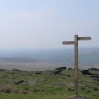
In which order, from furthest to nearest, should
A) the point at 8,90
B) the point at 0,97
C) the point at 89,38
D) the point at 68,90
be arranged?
1. the point at 68,90
2. the point at 8,90
3. the point at 0,97
4. the point at 89,38

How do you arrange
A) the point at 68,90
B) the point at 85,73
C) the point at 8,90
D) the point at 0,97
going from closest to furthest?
the point at 0,97 → the point at 8,90 → the point at 68,90 → the point at 85,73

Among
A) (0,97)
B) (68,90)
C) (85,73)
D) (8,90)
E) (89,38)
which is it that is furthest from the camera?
(85,73)

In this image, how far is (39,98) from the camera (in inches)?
666

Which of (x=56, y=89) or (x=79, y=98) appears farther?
(x=56, y=89)

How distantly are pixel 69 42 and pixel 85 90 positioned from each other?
10.2 m

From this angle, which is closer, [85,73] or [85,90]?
[85,90]

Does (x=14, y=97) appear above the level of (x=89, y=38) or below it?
below

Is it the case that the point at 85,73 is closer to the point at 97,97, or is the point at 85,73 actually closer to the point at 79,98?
the point at 97,97

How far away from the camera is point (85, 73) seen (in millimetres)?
42594

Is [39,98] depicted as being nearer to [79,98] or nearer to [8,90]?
[79,98]

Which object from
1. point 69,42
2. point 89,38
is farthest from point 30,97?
point 89,38

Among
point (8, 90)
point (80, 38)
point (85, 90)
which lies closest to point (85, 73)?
point (85, 90)

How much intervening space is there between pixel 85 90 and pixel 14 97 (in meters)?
10.3

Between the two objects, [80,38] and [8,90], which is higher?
[80,38]
